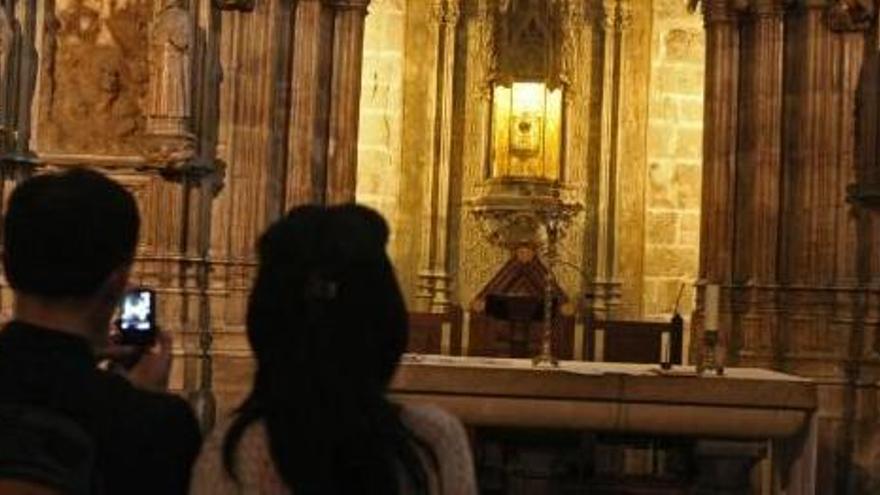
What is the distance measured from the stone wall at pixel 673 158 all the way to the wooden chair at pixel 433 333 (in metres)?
3.53

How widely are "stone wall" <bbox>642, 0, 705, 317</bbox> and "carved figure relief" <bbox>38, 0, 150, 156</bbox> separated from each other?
25.6 feet

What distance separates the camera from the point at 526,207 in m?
16.4

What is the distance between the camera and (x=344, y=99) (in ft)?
38.7

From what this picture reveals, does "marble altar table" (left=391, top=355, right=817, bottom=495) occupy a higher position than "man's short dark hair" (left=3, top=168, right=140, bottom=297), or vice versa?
"man's short dark hair" (left=3, top=168, right=140, bottom=297)

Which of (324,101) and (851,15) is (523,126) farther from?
(851,15)

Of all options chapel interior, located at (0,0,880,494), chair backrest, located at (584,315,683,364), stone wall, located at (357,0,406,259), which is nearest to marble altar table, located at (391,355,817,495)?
chapel interior, located at (0,0,880,494)

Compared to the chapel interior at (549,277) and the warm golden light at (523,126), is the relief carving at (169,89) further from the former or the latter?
the warm golden light at (523,126)

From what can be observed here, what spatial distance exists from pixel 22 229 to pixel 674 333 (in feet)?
25.8

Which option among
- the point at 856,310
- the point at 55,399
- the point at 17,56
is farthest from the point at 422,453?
the point at 856,310

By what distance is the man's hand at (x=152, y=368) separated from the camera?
2.29 metres

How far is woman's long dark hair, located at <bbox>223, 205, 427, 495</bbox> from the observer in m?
1.92

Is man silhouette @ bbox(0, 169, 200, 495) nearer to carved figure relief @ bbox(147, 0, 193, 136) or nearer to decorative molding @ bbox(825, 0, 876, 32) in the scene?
carved figure relief @ bbox(147, 0, 193, 136)

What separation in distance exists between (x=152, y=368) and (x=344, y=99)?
377 inches

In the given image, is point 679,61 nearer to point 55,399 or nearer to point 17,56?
point 17,56
